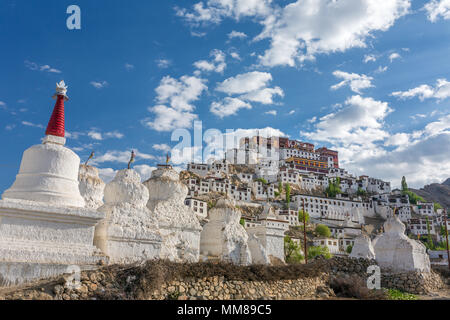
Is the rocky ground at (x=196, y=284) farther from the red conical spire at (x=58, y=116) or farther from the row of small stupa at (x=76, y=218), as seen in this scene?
the red conical spire at (x=58, y=116)

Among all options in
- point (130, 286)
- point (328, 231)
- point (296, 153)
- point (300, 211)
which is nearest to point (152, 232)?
point (130, 286)

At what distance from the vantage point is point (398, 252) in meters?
23.1

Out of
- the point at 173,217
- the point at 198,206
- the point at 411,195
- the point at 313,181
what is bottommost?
the point at 173,217

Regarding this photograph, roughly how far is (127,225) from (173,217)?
12.8 feet

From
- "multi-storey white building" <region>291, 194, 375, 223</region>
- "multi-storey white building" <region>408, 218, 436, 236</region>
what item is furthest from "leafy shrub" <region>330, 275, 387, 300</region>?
"multi-storey white building" <region>408, 218, 436, 236</region>

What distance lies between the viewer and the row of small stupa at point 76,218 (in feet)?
35.7

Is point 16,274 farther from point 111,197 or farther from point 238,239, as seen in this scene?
point 238,239

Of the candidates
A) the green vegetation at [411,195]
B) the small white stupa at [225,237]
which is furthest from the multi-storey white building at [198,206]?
the green vegetation at [411,195]

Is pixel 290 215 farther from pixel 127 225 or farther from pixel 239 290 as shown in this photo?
pixel 127 225

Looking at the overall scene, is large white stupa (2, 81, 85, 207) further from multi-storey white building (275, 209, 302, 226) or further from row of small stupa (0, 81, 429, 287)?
multi-storey white building (275, 209, 302, 226)

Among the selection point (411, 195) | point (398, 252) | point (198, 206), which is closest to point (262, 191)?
point (198, 206)

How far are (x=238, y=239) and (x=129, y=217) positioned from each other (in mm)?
7333

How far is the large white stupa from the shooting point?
1224 cm
